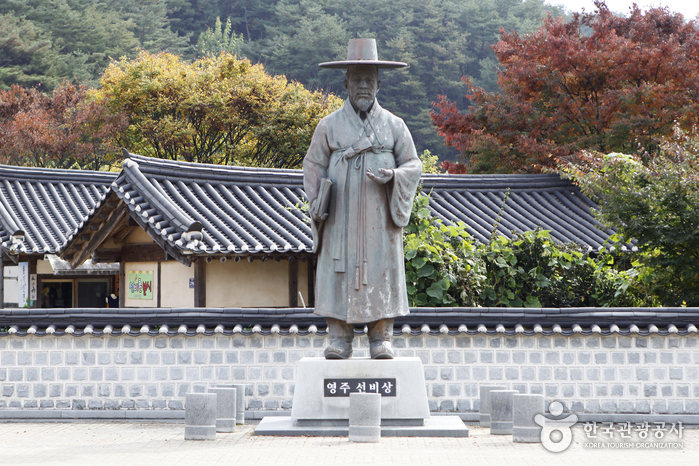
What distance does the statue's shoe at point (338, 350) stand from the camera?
7.36m

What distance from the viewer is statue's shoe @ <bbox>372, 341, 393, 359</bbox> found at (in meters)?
7.31

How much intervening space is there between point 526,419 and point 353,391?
1656 mm

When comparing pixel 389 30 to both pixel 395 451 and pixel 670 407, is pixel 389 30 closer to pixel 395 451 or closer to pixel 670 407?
pixel 670 407

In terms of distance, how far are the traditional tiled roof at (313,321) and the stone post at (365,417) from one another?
305 cm

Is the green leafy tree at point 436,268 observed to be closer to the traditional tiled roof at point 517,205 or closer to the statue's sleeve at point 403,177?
the traditional tiled roof at point 517,205

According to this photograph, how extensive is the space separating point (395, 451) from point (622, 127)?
15.1 m

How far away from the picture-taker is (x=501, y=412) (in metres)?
7.77

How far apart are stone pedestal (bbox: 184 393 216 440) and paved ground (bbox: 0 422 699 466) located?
129 millimetres

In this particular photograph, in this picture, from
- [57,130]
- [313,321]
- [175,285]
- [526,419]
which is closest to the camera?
[526,419]

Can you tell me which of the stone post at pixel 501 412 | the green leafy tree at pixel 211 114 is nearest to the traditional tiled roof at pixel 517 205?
the stone post at pixel 501 412

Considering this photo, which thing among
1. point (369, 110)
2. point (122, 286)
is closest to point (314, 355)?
point (369, 110)

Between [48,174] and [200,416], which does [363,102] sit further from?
[48,174]

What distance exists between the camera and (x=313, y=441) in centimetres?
693

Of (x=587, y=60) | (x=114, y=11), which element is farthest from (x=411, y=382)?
(x=114, y=11)
